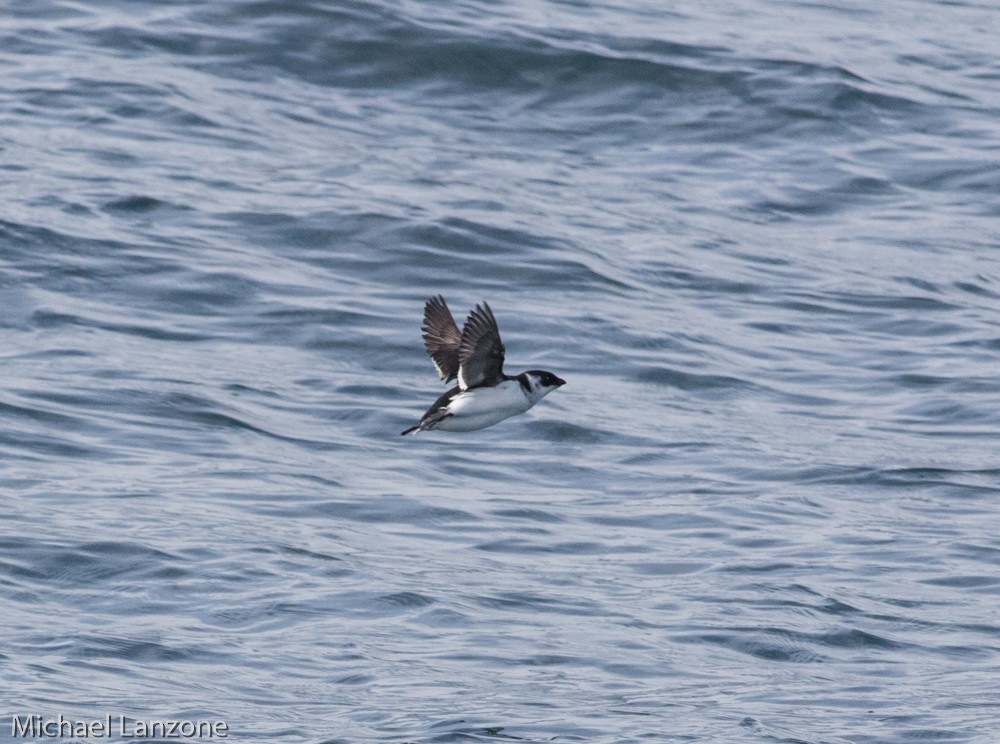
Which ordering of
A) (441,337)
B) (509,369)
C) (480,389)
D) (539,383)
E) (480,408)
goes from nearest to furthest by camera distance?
(480,408), (480,389), (539,383), (441,337), (509,369)

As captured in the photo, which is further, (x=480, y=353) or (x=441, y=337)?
(x=441, y=337)

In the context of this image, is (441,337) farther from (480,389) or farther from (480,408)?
(480,408)

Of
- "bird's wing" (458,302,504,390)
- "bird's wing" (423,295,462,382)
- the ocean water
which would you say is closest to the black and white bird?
"bird's wing" (458,302,504,390)

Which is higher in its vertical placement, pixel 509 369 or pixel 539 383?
pixel 539 383

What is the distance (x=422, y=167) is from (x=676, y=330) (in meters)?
4.34

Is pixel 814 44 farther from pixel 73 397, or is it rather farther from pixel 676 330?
pixel 73 397

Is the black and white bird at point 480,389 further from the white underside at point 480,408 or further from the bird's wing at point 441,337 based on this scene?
the bird's wing at point 441,337

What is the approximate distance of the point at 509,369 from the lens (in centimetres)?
1616

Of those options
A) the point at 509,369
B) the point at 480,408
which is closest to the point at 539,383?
the point at 480,408

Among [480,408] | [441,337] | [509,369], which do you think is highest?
[441,337]

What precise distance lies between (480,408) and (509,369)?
18.4 feet

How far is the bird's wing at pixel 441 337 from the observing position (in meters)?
11.1

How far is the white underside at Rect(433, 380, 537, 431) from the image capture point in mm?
10562

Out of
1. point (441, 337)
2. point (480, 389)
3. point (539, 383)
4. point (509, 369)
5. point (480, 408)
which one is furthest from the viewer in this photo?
point (509, 369)
